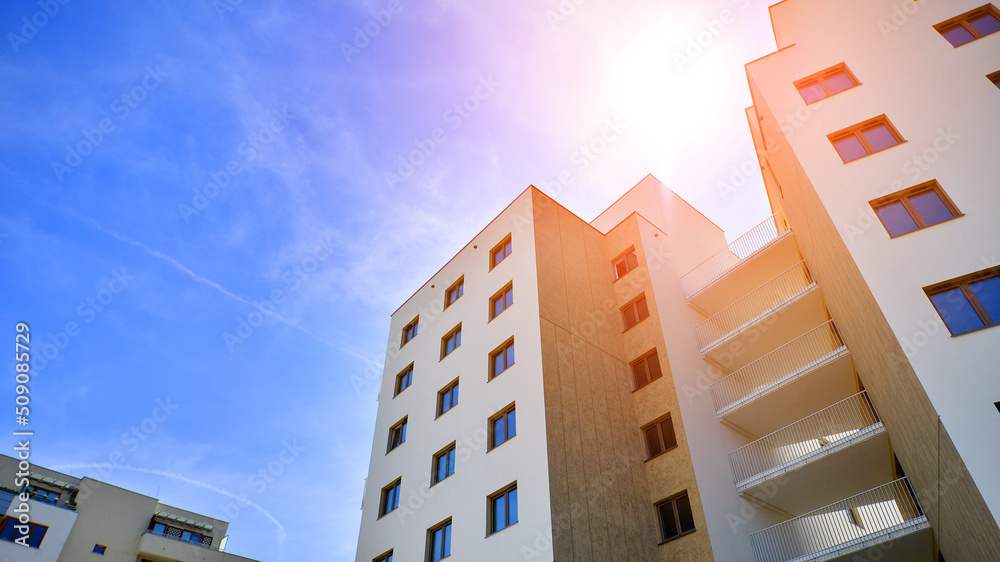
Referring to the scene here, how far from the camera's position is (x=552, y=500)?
1598cm

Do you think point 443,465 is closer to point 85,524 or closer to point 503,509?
point 503,509

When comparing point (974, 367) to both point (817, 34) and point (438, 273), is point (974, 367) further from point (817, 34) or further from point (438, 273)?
point (438, 273)

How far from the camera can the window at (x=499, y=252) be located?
83.9ft

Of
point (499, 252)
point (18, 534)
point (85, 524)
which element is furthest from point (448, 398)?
point (85, 524)

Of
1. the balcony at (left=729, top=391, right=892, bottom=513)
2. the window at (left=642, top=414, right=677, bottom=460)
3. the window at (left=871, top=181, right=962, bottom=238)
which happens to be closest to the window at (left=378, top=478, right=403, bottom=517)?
the window at (left=642, top=414, right=677, bottom=460)

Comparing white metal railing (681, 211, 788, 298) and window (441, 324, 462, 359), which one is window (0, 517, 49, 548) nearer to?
window (441, 324, 462, 359)

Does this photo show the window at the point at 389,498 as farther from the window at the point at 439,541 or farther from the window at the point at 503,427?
the window at the point at 503,427

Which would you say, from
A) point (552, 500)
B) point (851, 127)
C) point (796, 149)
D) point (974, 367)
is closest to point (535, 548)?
point (552, 500)

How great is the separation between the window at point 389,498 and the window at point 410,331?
775cm

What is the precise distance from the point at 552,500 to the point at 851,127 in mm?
16087

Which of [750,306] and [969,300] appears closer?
[969,300]

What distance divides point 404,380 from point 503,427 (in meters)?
8.87

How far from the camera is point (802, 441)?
67.8 ft

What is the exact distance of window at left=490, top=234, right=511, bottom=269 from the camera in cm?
2556
